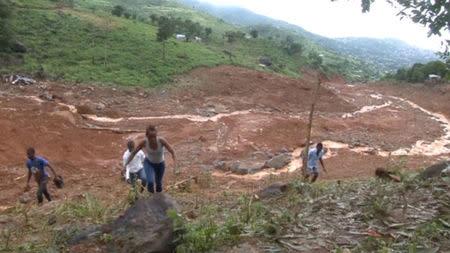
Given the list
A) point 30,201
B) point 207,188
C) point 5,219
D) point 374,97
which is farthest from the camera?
point 374,97

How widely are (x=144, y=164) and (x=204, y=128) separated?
9880 millimetres

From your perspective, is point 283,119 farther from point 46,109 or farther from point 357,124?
point 46,109

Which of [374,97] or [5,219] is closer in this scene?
[5,219]

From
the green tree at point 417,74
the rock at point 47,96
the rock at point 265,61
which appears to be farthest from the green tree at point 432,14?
the green tree at point 417,74

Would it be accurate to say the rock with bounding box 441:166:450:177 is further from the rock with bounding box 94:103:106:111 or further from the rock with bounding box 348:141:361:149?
the rock with bounding box 94:103:106:111

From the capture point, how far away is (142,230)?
167 inches

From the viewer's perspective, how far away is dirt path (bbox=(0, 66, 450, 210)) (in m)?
11.7

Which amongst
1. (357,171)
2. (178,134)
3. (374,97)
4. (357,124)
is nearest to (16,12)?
(178,134)

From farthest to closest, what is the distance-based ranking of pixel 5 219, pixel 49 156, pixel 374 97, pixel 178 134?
pixel 374 97 < pixel 178 134 < pixel 49 156 < pixel 5 219

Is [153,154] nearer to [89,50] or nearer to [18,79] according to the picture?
[18,79]

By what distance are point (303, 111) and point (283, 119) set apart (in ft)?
12.4

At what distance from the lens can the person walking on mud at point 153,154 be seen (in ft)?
18.7

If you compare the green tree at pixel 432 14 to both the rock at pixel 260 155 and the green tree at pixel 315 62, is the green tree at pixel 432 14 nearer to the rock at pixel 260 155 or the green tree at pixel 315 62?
the rock at pixel 260 155

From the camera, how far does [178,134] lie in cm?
1502
